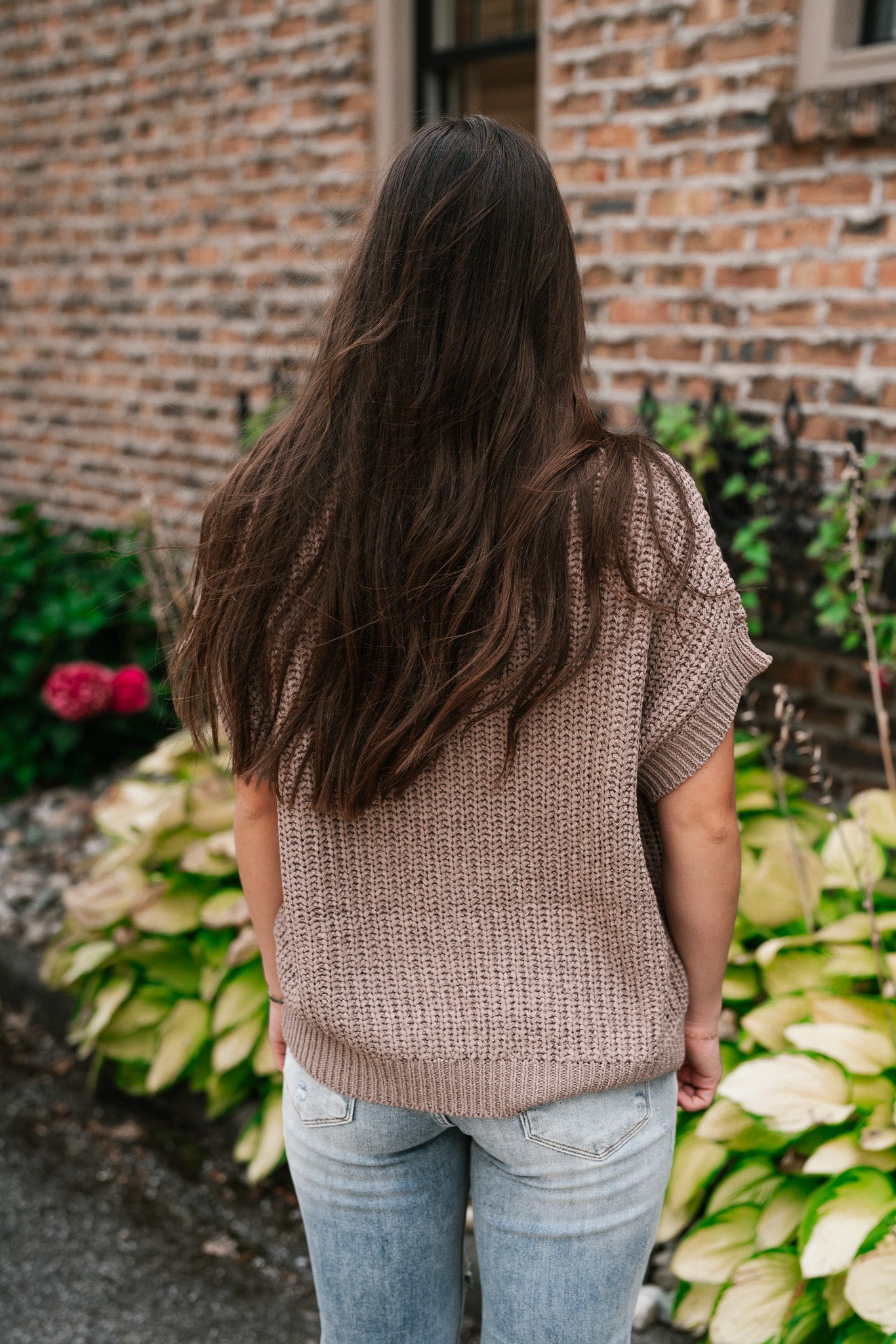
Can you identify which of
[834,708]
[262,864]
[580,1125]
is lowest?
[834,708]

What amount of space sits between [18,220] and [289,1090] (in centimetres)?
504

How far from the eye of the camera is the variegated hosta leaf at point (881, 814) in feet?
7.91

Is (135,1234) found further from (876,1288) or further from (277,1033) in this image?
(876,1288)

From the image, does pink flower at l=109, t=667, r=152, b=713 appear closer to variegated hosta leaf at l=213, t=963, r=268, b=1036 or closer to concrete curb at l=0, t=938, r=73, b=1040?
concrete curb at l=0, t=938, r=73, b=1040

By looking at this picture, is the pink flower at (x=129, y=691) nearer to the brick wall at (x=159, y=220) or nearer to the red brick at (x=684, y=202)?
the brick wall at (x=159, y=220)

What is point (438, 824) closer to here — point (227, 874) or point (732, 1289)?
point (732, 1289)

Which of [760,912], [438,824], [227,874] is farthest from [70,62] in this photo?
[438,824]

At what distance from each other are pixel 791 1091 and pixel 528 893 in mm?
1062

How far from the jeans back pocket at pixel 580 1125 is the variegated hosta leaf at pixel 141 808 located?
206cm

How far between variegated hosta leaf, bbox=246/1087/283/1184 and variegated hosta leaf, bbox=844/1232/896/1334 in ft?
4.01

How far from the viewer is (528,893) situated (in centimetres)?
118

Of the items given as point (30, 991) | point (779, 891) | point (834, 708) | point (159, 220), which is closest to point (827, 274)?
point (834, 708)

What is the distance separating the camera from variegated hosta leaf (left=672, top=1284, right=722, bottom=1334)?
2045 millimetres

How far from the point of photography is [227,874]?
2.95 m
